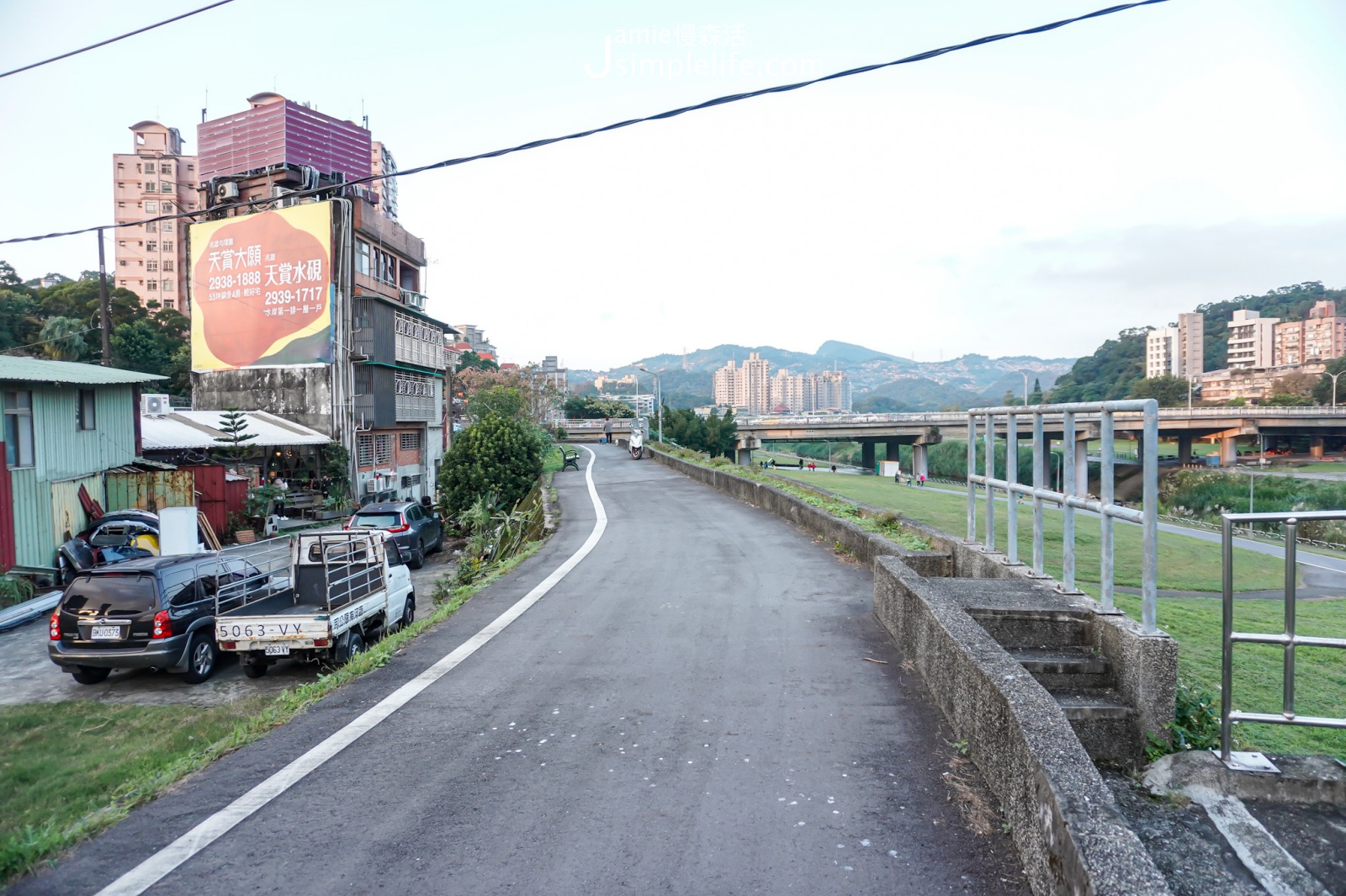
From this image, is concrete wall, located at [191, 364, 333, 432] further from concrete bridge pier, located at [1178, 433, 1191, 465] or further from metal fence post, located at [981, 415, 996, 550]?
concrete bridge pier, located at [1178, 433, 1191, 465]

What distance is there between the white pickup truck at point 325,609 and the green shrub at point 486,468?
1435 cm

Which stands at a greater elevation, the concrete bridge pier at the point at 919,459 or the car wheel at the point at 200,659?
the car wheel at the point at 200,659

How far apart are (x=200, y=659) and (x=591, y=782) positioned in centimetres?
888

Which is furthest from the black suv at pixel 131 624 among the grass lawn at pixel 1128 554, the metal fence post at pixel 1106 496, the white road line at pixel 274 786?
the grass lawn at pixel 1128 554

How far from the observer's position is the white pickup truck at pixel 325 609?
993 cm

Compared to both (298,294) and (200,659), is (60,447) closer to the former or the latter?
(200,659)

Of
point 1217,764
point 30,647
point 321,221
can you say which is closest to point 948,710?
point 1217,764

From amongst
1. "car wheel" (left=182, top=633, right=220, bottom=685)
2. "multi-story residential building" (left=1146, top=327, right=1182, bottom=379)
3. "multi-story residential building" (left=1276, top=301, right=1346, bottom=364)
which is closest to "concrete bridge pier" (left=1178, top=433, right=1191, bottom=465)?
"multi-story residential building" (left=1146, top=327, right=1182, bottom=379)

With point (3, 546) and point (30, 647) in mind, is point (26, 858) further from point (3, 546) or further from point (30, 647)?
point (3, 546)

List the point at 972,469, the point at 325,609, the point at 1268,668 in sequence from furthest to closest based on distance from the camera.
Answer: the point at 1268,668 < the point at 325,609 < the point at 972,469

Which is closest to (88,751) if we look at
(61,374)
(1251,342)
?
(61,374)

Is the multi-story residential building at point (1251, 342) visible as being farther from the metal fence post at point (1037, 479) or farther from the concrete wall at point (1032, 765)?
the concrete wall at point (1032, 765)

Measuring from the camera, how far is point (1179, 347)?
8062cm

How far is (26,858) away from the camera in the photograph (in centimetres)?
352
